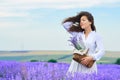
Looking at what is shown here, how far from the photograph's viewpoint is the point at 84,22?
26.7 ft

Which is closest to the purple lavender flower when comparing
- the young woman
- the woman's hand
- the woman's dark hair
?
the young woman

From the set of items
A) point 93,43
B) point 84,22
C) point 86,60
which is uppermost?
point 84,22

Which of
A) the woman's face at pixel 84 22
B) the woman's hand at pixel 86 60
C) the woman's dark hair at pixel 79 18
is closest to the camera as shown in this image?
the woman's hand at pixel 86 60

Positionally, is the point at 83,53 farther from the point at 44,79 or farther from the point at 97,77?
the point at 44,79

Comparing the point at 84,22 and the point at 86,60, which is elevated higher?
the point at 84,22

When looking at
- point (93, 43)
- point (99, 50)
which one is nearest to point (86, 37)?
point (93, 43)

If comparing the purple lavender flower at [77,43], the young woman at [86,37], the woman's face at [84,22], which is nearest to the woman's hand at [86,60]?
the young woman at [86,37]

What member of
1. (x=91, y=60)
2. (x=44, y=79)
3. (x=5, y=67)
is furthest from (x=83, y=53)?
(x=5, y=67)

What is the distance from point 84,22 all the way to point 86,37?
0.88 ft

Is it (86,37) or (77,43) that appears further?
(86,37)

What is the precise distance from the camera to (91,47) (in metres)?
7.96

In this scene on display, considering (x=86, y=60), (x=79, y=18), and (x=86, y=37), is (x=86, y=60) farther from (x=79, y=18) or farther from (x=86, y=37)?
(x=79, y=18)

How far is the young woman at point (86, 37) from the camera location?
7789 millimetres

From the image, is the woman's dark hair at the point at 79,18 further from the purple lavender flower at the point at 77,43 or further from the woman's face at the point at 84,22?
the purple lavender flower at the point at 77,43
